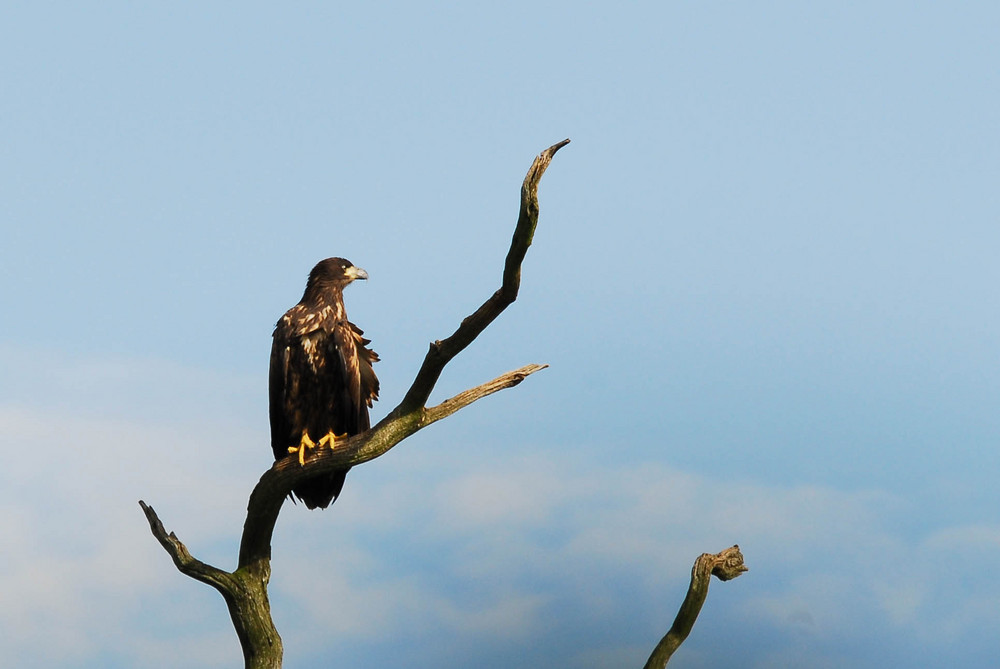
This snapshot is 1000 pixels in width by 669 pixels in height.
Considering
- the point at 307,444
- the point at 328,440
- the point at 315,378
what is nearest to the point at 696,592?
the point at 328,440

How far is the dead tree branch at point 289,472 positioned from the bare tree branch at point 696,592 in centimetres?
202

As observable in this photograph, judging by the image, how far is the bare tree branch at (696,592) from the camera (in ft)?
27.6

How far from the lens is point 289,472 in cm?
835

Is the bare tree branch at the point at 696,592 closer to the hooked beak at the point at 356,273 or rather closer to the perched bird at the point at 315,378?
the perched bird at the point at 315,378

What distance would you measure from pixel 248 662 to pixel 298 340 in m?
2.55

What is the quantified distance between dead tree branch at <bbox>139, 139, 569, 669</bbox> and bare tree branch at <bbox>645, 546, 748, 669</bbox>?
6.63ft

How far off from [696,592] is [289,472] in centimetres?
318

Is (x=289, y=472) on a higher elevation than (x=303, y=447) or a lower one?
lower

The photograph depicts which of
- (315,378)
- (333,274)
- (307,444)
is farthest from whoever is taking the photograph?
(333,274)

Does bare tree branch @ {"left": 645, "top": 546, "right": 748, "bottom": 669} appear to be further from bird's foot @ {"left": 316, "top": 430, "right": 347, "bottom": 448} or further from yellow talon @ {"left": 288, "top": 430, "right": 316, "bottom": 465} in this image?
yellow talon @ {"left": 288, "top": 430, "right": 316, "bottom": 465}

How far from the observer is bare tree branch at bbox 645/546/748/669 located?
8398 mm

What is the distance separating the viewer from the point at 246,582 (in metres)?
8.69

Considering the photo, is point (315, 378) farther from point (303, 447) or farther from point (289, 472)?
point (289, 472)

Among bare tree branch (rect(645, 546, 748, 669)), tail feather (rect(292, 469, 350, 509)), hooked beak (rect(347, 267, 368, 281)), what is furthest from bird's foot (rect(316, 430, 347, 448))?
bare tree branch (rect(645, 546, 748, 669))
